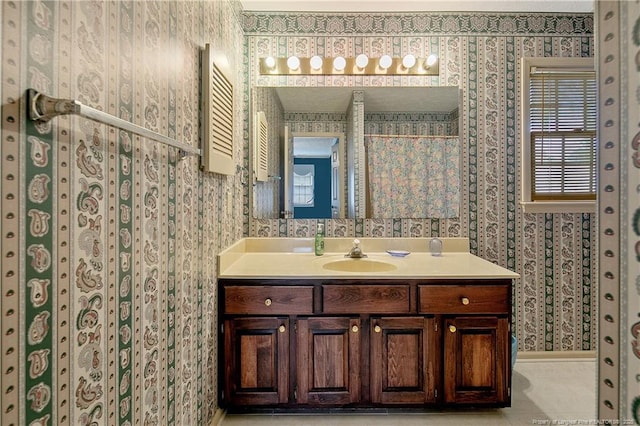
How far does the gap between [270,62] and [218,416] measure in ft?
7.20

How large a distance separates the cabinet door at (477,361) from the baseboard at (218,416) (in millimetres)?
1197

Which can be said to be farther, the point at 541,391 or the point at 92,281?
the point at 541,391

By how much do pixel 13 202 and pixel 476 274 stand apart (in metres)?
1.86

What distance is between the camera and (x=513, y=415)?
189cm

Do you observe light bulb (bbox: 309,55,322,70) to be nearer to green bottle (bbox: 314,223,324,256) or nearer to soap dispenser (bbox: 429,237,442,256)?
green bottle (bbox: 314,223,324,256)

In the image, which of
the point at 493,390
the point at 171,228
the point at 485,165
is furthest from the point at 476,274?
the point at 171,228

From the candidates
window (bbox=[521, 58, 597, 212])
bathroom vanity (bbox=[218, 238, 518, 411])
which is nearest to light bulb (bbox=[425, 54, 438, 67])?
window (bbox=[521, 58, 597, 212])

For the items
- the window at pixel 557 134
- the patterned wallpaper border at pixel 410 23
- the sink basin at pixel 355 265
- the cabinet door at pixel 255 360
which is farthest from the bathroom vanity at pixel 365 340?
the patterned wallpaper border at pixel 410 23

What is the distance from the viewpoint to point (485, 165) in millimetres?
2426

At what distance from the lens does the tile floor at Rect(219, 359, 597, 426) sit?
1.83m

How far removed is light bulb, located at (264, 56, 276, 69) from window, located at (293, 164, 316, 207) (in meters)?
0.71

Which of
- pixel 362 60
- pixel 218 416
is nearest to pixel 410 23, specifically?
pixel 362 60

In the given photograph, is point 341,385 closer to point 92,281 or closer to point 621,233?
point 92,281

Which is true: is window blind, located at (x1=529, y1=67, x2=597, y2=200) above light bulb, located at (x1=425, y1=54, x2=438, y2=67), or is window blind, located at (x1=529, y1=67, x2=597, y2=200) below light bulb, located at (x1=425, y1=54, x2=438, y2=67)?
below
